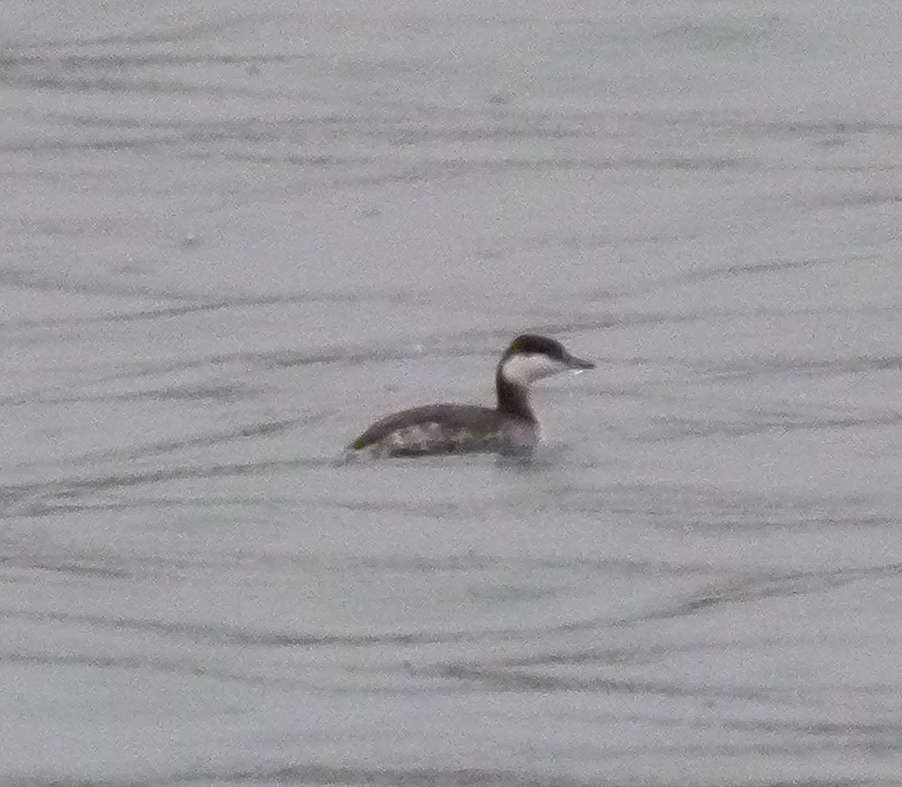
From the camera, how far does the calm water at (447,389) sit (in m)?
8.95

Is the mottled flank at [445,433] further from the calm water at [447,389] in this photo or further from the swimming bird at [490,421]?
the calm water at [447,389]

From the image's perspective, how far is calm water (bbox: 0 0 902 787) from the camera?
895 centimetres

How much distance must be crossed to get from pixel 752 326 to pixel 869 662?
14.1 feet

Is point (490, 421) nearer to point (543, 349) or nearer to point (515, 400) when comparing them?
point (515, 400)

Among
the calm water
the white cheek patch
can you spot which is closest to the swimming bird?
the white cheek patch

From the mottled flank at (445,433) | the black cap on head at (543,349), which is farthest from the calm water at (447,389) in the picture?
the black cap on head at (543,349)

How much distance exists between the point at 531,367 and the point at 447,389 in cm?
80

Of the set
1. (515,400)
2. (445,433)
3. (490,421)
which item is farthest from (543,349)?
(445,433)

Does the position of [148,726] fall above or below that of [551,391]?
below

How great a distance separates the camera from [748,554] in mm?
10297

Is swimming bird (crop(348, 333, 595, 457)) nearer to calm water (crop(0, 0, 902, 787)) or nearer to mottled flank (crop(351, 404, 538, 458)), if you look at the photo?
mottled flank (crop(351, 404, 538, 458))

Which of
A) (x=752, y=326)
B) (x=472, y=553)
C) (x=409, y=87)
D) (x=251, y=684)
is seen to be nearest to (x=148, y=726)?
(x=251, y=684)

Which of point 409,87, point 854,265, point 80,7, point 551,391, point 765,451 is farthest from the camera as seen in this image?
point 80,7

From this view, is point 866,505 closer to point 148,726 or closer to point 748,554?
point 748,554
